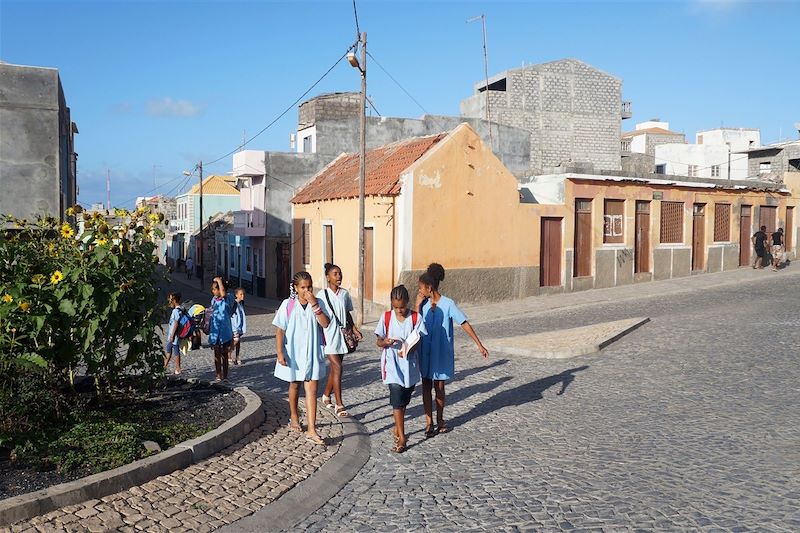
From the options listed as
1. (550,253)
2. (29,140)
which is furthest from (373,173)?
(29,140)

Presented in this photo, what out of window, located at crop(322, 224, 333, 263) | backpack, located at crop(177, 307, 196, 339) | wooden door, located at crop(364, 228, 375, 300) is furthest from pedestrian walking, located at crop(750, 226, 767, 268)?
backpack, located at crop(177, 307, 196, 339)

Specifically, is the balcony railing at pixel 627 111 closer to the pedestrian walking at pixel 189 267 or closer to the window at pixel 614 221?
the window at pixel 614 221

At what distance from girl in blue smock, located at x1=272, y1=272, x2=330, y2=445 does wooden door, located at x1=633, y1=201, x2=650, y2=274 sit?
18.3 meters

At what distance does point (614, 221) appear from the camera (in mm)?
23172

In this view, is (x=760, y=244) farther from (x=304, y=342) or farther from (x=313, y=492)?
(x=313, y=492)

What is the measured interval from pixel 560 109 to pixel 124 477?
1445 inches

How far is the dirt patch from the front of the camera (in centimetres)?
543

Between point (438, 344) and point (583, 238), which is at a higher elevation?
point (583, 238)

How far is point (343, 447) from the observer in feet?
23.9

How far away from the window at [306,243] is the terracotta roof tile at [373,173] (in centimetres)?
91

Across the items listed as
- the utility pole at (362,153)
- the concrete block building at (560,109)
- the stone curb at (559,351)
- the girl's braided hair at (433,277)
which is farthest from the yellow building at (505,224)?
the concrete block building at (560,109)

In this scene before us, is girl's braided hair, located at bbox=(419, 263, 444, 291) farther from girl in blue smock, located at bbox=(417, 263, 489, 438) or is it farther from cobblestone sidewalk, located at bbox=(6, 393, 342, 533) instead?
cobblestone sidewalk, located at bbox=(6, 393, 342, 533)

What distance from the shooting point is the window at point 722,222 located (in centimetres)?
2598

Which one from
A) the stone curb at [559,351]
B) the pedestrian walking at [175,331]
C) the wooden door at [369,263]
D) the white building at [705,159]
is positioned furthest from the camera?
the white building at [705,159]
